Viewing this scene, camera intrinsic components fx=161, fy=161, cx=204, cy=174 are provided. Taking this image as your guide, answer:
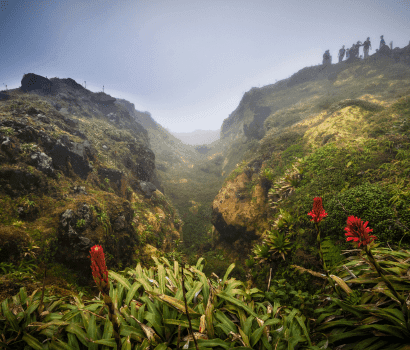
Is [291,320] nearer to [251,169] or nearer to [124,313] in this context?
[124,313]

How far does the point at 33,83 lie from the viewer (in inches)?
913

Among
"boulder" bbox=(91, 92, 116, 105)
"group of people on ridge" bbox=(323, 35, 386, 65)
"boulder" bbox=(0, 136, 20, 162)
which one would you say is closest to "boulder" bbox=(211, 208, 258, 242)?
"boulder" bbox=(0, 136, 20, 162)

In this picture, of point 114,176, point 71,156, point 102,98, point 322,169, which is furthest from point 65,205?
point 102,98

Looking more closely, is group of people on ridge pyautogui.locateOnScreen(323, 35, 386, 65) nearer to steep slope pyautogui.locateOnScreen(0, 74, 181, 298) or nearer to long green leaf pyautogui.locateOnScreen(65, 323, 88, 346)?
steep slope pyautogui.locateOnScreen(0, 74, 181, 298)

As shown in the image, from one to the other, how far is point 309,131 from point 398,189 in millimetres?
9810

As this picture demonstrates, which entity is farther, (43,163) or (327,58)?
(327,58)

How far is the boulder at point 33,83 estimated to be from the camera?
22859mm

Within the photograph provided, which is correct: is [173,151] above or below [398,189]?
above

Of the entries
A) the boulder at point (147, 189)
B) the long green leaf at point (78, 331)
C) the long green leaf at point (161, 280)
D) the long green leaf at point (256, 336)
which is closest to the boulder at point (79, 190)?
the boulder at point (147, 189)

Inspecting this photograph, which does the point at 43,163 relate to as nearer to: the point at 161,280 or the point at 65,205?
the point at 65,205

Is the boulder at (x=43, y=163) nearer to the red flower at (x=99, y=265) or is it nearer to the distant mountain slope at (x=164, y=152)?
the red flower at (x=99, y=265)

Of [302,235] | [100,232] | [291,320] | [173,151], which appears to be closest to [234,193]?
[302,235]

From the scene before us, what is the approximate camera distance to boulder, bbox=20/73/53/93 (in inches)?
900

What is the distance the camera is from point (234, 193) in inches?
490
